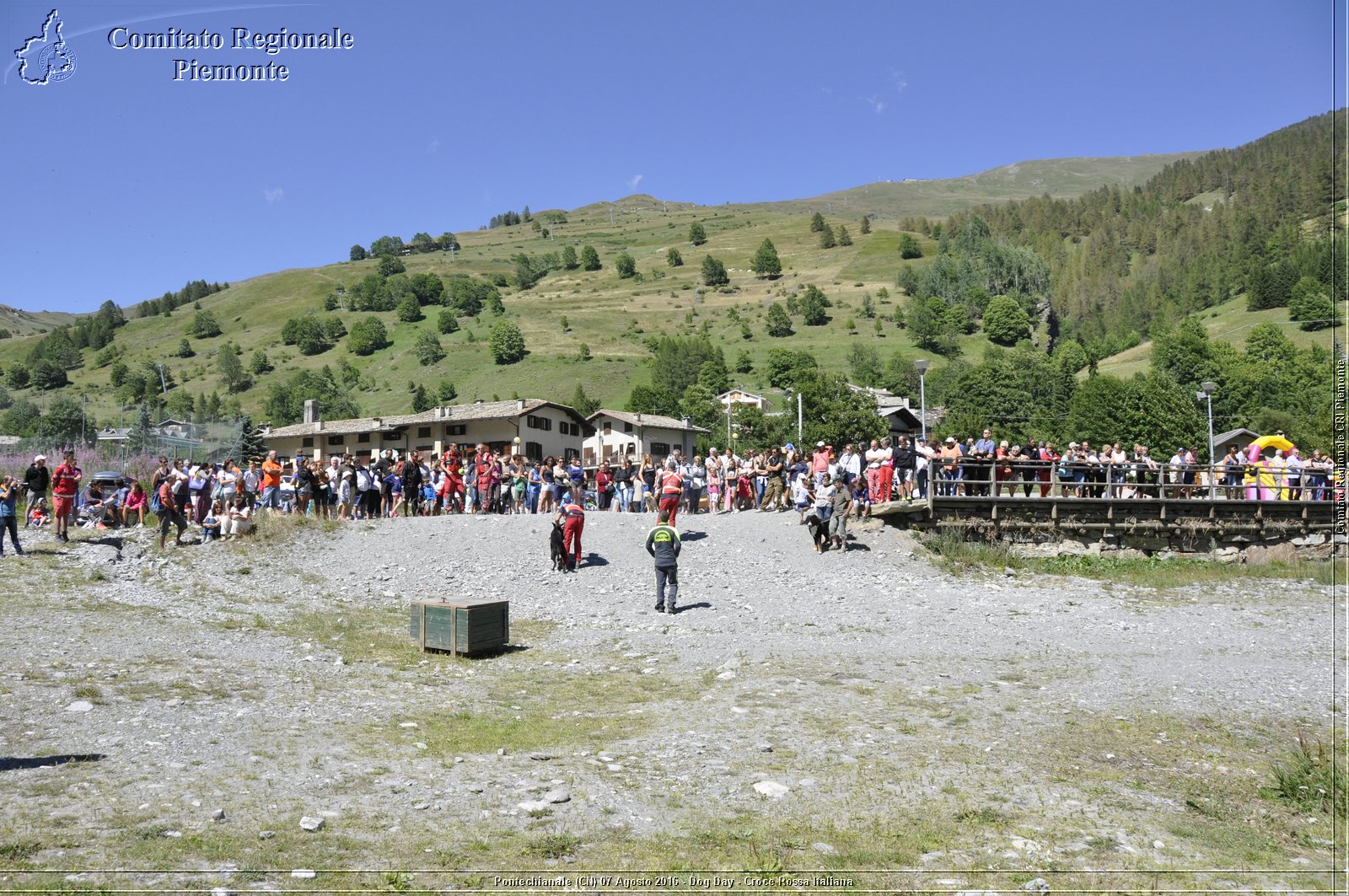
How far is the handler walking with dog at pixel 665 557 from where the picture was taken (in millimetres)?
17828

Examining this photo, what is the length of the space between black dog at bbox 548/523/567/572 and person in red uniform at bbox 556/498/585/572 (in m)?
0.06

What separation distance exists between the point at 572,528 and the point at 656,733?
36.1ft

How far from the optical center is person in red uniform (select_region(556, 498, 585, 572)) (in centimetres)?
2105

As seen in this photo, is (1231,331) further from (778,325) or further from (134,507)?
(134,507)

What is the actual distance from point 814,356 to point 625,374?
27.7 m

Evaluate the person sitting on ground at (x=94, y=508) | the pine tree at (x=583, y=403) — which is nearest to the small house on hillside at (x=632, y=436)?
the pine tree at (x=583, y=403)

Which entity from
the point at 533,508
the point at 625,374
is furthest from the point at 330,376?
the point at 533,508

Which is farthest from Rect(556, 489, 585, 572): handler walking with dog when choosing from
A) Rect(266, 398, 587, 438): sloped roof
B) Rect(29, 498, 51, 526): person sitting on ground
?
Rect(266, 398, 587, 438): sloped roof

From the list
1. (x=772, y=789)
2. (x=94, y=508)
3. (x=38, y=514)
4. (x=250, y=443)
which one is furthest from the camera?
(x=250, y=443)

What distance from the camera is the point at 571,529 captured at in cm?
2145

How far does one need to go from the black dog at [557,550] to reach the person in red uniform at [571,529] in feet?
0.20

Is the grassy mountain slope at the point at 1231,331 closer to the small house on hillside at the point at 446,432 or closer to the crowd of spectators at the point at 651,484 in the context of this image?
the small house on hillside at the point at 446,432

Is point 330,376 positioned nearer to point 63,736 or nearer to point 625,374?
point 625,374

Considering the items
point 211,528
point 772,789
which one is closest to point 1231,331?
point 211,528
